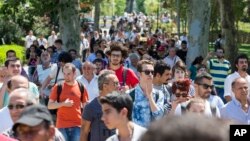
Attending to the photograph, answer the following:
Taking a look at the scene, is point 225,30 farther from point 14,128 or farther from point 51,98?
point 14,128

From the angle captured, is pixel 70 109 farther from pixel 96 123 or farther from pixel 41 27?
pixel 41 27

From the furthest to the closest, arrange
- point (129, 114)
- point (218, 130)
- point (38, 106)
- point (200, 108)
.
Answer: point (200, 108), point (129, 114), point (38, 106), point (218, 130)

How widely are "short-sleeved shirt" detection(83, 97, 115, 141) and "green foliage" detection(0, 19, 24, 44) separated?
29440mm

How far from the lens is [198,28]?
57.5 ft

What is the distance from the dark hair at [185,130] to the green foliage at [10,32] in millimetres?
34623

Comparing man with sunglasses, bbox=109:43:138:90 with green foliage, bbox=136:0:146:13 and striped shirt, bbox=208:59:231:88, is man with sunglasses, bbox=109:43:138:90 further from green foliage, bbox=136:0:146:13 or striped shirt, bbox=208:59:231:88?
green foliage, bbox=136:0:146:13

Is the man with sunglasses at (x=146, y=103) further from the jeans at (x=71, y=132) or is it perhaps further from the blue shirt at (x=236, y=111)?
the jeans at (x=71, y=132)

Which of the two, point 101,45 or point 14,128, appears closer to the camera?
point 14,128

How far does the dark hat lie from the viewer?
13.3 feet

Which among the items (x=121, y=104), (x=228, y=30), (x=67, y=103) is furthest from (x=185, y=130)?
(x=228, y=30)

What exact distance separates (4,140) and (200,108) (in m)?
1.90

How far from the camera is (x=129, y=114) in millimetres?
5445

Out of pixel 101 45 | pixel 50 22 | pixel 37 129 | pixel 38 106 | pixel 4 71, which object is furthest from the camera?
pixel 50 22

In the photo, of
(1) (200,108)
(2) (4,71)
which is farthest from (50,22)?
(1) (200,108)
